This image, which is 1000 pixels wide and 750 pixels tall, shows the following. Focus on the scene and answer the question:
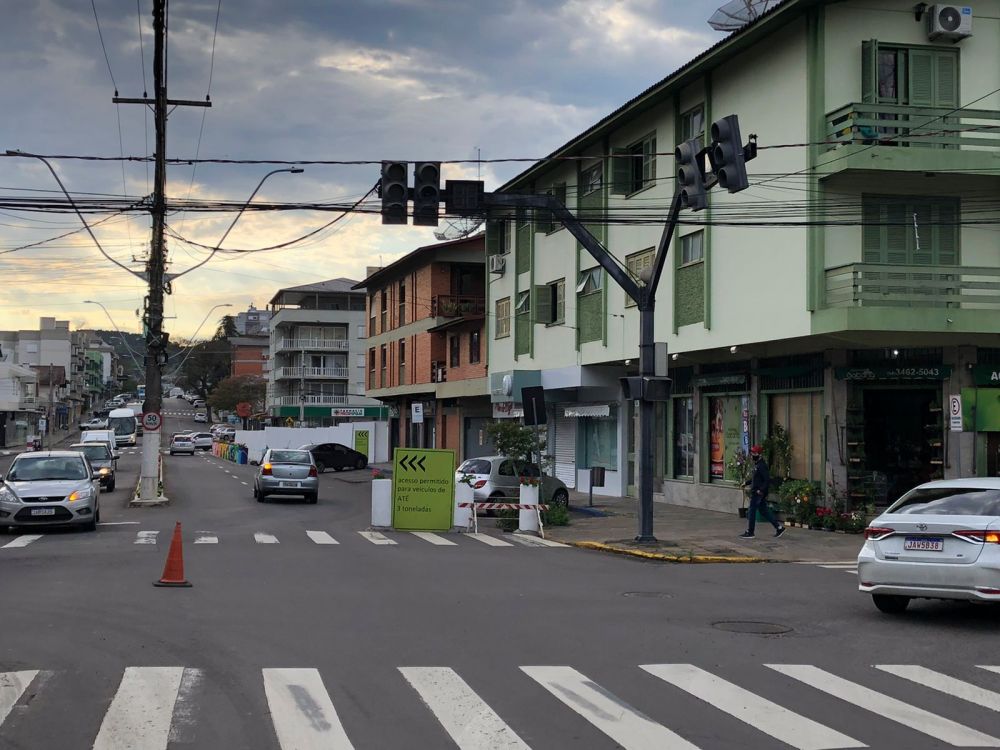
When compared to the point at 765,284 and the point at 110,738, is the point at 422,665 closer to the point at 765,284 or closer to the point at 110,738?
the point at 110,738

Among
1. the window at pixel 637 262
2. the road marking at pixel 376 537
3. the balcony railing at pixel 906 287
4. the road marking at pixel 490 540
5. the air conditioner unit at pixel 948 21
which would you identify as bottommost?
the road marking at pixel 490 540

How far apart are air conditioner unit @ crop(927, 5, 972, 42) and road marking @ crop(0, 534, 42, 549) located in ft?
64.3

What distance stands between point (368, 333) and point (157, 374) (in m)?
36.1

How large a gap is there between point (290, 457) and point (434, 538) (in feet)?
40.9

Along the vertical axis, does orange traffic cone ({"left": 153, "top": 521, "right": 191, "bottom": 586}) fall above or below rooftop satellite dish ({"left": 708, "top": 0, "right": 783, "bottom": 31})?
below

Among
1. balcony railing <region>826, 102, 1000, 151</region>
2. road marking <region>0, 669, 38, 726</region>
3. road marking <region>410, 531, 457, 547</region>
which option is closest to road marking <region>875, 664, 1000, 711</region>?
road marking <region>0, 669, 38, 726</region>

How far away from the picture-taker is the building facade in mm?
21953

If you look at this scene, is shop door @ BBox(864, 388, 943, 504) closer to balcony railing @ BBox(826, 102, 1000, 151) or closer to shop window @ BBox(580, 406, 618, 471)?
balcony railing @ BBox(826, 102, 1000, 151)

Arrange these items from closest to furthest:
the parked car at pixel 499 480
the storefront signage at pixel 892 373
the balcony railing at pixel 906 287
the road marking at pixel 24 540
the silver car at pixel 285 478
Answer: the road marking at pixel 24 540, the balcony railing at pixel 906 287, the storefront signage at pixel 892 373, the parked car at pixel 499 480, the silver car at pixel 285 478

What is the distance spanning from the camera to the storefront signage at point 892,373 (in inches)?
915

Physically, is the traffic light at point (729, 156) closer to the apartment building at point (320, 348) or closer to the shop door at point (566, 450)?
the shop door at point (566, 450)

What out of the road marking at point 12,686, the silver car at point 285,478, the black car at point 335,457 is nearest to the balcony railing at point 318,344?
the black car at point 335,457

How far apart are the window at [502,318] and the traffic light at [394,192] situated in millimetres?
24177

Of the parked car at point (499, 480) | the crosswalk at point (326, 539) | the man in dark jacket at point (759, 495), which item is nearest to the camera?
the crosswalk at point (326, 539)
